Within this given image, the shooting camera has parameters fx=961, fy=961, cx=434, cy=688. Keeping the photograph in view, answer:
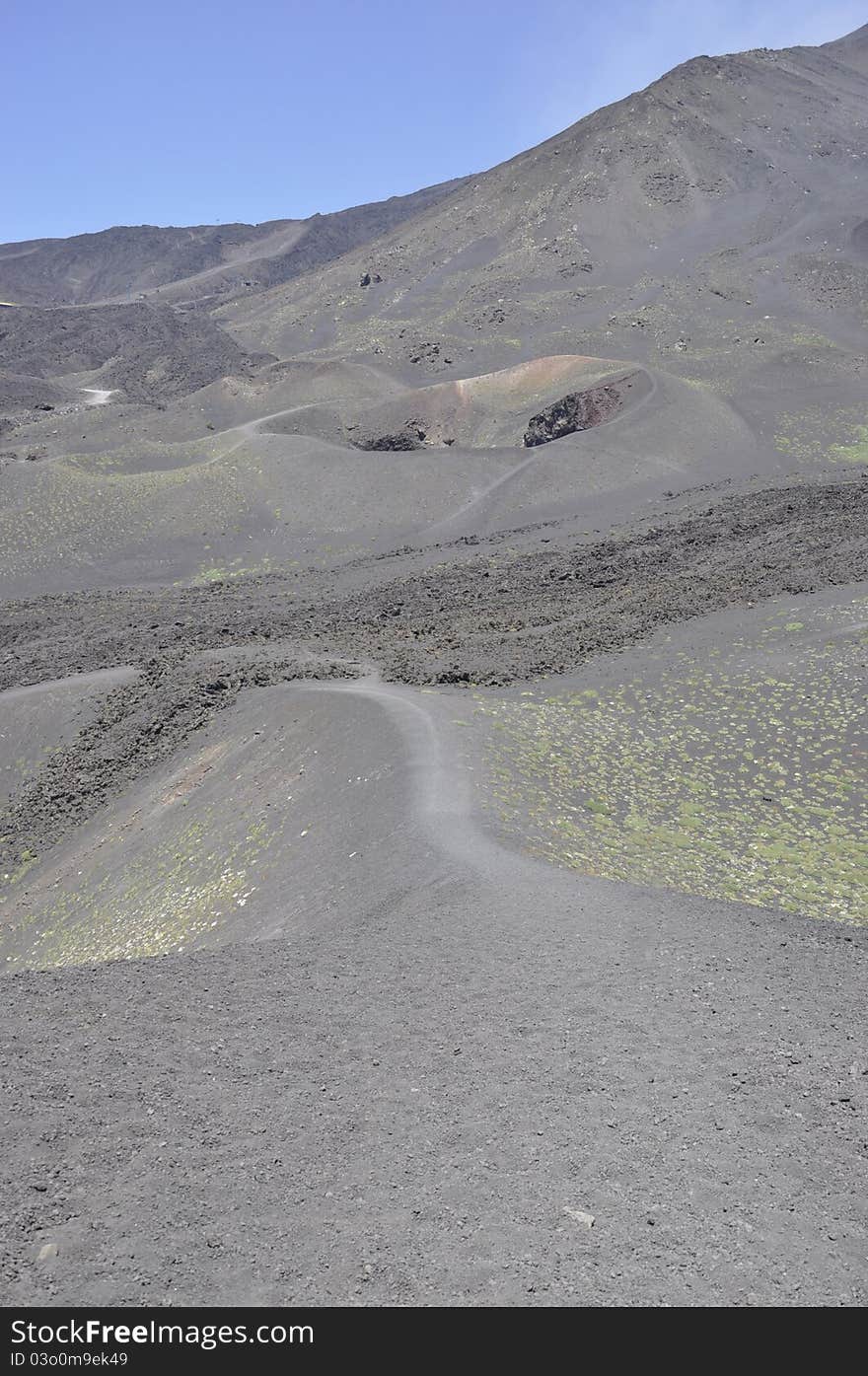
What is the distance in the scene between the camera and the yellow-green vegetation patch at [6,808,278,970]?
Result: 46.6 feet

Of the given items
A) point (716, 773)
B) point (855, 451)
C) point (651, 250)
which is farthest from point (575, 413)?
point (651, 250)

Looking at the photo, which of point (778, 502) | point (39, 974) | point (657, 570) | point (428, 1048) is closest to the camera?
point (428, 1048)

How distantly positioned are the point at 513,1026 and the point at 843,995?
3701mm

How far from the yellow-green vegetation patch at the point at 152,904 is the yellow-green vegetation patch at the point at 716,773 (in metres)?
4.33

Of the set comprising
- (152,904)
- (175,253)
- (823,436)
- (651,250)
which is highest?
(175,253)

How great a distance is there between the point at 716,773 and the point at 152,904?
10394 millimetres

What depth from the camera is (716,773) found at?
18094 millimetres

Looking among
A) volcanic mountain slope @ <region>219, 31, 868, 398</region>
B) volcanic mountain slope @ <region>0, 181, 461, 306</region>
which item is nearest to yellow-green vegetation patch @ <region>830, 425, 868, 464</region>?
volcanic mountain slope @ <region>219, 31, 868, 398</region>

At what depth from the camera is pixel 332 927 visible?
11.8 meters

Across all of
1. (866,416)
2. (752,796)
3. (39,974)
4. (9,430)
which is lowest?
(752,796)

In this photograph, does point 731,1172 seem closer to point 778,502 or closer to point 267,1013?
point 267,1013

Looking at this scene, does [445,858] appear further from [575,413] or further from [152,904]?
[575,413]

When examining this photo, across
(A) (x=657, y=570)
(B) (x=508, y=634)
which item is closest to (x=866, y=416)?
(A) (x=657, y=570)

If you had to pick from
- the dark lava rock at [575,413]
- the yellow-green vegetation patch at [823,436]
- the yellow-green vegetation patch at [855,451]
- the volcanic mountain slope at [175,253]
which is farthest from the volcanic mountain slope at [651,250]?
the volcanic mountain slope at [175,253]
